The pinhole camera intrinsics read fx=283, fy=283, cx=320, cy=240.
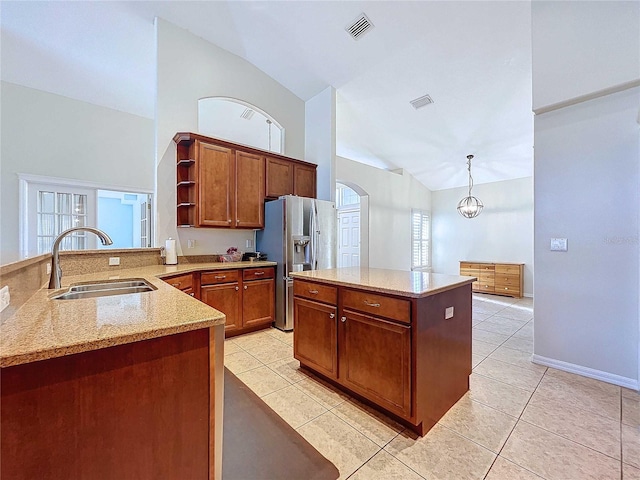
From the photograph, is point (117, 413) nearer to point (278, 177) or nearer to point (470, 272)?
point (278, 177)

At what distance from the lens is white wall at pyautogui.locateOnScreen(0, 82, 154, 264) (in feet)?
11.6

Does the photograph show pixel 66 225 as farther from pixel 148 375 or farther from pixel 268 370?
pixel 148 375

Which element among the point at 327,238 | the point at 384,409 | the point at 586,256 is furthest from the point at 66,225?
the point at 586,256

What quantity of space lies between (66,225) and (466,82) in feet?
19.5

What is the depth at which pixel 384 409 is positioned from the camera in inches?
75.2

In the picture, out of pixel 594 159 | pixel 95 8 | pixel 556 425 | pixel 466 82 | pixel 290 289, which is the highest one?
pixel 95 8

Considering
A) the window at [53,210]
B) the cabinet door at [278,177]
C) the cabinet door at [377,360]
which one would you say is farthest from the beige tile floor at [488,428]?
the window at [53,210]

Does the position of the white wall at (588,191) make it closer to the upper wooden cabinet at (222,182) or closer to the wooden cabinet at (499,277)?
the upper wooden cabinet at (222,182)

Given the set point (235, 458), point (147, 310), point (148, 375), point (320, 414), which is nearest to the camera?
point (148, 375)

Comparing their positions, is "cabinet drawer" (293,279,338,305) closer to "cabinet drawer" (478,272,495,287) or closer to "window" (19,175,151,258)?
"window" (19,175,151,258)

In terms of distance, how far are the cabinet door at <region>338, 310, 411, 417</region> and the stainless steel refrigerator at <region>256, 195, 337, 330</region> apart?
165 cm

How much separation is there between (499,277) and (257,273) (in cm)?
518

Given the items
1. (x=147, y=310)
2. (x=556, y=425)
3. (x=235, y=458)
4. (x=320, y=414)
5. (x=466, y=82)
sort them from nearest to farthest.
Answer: (x=147, y=310) → (x=235, y=458) → (x=556, y=425) → (x=320, y=414) → (x=466, y=82)

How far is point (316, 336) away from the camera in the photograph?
2297 millimetres
